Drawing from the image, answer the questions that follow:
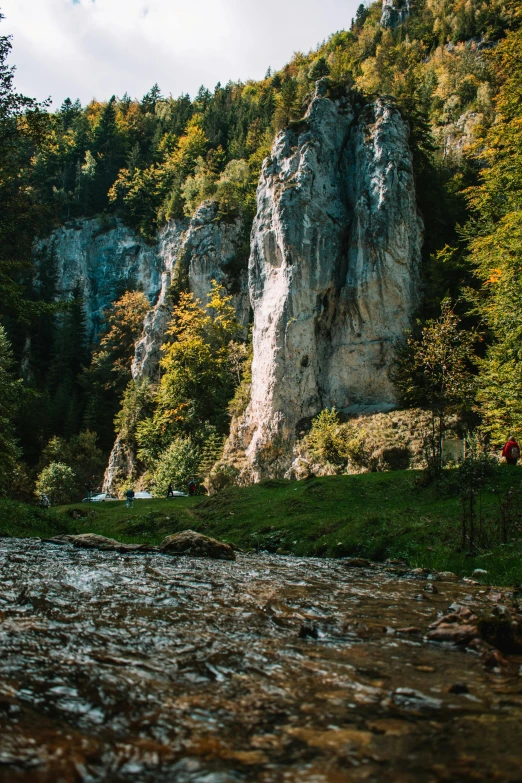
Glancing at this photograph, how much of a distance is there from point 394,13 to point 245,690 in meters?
200

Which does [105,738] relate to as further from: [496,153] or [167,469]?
[167,469]

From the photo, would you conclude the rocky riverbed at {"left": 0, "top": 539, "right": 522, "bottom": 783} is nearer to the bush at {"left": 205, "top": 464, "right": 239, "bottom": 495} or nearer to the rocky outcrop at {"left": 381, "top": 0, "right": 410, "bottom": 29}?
the bush at {"left": 205, "top": 464, "right": 239, "bottom": 495}

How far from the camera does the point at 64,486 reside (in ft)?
216

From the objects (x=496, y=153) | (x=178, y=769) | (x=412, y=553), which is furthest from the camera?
(x=496, y=153)

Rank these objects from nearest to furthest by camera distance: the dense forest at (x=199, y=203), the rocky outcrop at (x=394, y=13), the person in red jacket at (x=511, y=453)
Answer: the person in red jacket at (x=511, y=453), the dense forest at (x=199, y=203), the rocky outcrop at (x=394, y=13)

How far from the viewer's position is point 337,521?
20.9 metres

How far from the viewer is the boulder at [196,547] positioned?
1608 cm

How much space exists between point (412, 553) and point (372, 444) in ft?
78.1

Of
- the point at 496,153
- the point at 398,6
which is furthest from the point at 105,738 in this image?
the point at 398,6

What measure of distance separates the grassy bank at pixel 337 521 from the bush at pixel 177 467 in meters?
18.3

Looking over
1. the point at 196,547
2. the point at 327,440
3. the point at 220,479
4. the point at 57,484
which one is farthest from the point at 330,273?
the point at 57,484

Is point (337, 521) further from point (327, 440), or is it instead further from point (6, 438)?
point (6, 438)

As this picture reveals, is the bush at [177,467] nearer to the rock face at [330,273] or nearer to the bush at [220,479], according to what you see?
the bush at [220,479]

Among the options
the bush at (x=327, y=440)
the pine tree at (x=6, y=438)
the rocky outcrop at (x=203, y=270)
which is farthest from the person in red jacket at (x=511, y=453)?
the rocky outcrop at (x=203, y=270)
